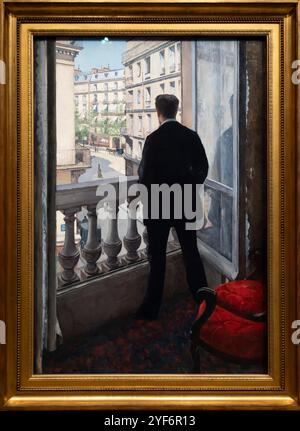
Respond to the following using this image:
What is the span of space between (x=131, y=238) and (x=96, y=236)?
11 cm

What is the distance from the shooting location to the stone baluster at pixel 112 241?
4.10 ft

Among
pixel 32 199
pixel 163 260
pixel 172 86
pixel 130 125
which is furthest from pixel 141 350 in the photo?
pixel 172 86

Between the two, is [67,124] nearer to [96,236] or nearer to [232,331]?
[96,236]

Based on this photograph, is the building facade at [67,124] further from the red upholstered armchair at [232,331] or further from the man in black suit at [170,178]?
the red upholstered armchair at [232,331]

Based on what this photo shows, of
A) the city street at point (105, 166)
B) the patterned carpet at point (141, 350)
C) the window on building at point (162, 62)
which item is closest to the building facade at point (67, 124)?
the city street at point (105, 166)

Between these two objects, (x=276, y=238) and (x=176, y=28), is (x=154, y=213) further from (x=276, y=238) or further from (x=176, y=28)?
(x=176, y=28)

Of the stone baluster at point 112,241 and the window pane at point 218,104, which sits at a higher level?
the window pane at point 218,104

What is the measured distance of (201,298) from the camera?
126 centimetres

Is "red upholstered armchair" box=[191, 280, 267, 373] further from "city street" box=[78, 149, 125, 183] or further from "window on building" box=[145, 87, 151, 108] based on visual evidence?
"window on building" box=[145, 87, 151, 108]

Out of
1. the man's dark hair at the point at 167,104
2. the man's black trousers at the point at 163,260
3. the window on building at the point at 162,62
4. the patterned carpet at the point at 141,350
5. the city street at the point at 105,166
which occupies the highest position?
the window on building at the point at 162,62

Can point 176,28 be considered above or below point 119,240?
above

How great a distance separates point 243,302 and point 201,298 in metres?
0.13
